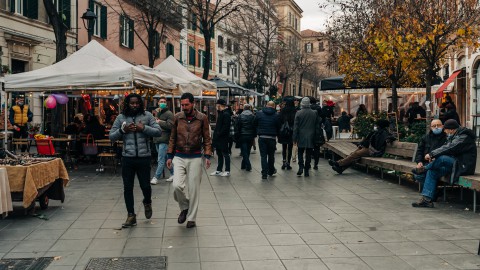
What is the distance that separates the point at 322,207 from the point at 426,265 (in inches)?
142

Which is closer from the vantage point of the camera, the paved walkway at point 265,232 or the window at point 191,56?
the paved walkway at point 265,232

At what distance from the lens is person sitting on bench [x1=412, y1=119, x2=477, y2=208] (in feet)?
29.6

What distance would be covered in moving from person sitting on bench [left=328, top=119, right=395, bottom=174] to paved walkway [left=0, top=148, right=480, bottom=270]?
7.87 ft

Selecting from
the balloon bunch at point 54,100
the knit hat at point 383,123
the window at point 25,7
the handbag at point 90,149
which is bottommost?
the handbag at point 90,149

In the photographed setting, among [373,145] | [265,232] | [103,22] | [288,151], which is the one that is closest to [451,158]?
[265,232]

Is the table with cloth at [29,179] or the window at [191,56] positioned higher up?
the window at [191,56]

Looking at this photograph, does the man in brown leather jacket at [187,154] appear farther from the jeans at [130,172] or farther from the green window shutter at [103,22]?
the green window shutter at [103,22]

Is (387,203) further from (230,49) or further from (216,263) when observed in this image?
(230,49)

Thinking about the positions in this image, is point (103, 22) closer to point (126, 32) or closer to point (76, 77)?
point (126, 32)

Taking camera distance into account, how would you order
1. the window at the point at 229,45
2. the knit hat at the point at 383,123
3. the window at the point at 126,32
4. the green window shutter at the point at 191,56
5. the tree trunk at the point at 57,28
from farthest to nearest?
the window at the point at 229,45 < the green window shutter at the point at 191,56 < the window at the point at 126,32 < the tree trunk at the point at 57,28 < the knit hat at the point at 383,123

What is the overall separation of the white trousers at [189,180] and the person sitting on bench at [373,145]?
6597 mm

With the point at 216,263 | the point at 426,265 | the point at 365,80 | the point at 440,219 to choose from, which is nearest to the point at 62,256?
the point at 216,263

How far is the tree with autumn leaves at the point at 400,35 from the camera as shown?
1430cm

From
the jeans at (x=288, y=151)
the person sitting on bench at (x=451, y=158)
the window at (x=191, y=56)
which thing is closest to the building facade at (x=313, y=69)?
the window at (x=191, y=56)
